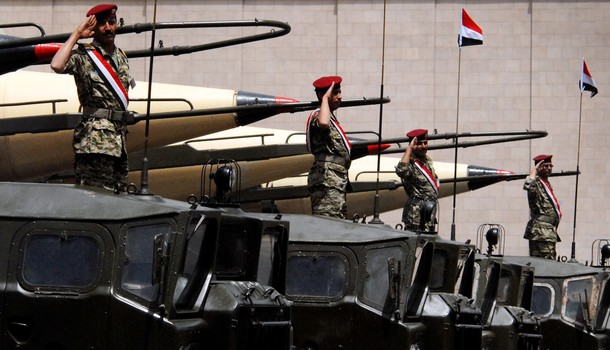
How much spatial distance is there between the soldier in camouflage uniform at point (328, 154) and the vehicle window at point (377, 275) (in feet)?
9.82

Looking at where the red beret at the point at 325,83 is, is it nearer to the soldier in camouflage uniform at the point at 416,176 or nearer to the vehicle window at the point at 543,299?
the soldier in camouflage uniform at the point at 416,176

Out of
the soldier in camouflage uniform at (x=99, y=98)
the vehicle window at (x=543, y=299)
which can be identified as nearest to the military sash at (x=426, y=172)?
the vehicle window at (x=543, y=299)

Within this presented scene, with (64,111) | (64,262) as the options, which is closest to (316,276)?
(64,262)

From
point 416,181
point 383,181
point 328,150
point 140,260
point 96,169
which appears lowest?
point 140,260

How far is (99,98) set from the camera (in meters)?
14.0

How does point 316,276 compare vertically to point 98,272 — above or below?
below

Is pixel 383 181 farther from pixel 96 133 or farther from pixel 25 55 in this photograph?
pixel 96 133

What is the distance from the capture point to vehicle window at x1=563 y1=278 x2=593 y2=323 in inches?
846

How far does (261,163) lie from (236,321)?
1598cm

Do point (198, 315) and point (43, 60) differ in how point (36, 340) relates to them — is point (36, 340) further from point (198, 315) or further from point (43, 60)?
point (43, 60)

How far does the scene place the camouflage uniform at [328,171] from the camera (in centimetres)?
1830

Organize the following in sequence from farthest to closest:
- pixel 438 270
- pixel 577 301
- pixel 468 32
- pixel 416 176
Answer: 1. pixel 468 32
2. pixel 416 176
3. pixel 577 301
4. pixel 438 270

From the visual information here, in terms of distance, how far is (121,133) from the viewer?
46.0ft

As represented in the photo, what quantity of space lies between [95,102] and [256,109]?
9.44 metres
